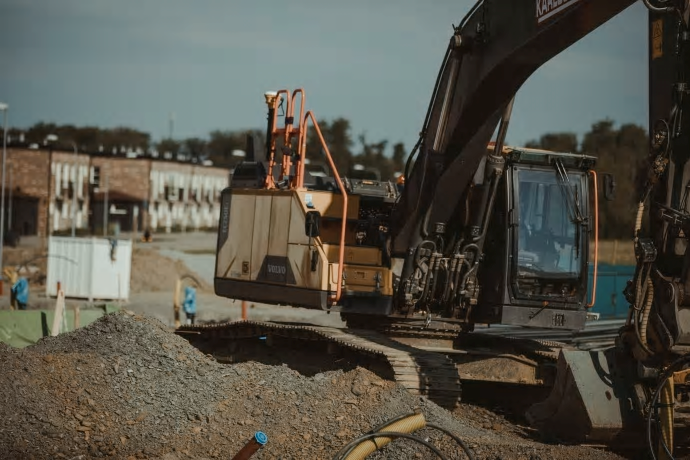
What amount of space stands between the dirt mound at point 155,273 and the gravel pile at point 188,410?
31309 mm

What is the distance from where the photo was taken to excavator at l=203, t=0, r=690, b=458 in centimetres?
933

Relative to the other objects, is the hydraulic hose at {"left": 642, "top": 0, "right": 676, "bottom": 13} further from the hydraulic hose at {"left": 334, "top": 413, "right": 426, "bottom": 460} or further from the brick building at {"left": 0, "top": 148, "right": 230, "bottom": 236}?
the brick building at {"left": 0, "top": 148, "right": 230, "bottom": 236}

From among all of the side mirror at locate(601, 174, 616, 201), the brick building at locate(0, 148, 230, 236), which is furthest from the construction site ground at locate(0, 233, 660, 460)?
the brick building at locate(0, 148, 230, 236)

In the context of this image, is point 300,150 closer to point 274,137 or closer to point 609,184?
point 274,137

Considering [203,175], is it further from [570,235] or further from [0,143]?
[570,235]

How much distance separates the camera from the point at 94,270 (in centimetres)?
3650

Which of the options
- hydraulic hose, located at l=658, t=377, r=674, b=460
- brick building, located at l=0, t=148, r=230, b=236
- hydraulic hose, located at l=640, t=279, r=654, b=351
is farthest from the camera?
brick building, located at l=0, t=148, r=230, b=236

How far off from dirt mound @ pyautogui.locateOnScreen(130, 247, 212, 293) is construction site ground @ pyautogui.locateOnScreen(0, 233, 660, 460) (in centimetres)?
3083

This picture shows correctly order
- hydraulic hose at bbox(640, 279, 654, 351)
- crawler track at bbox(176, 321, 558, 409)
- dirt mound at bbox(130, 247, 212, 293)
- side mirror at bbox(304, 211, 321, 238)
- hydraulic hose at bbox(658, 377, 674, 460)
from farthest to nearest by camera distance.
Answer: dirt mound at bbox(130, 247, 212, 293) → side mirror at bbox(304, 211, 321, 238) → crawler track at bbox(176, 321, 558, 409) → hydraulic hose at bbox(658, 377, 674, 460) → hydraulic hose at bbox(640, 279, 654, 351)

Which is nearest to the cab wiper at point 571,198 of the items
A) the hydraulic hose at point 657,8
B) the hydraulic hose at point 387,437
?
the hydraulic hose at point 657,8

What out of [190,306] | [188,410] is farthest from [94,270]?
[188,410]

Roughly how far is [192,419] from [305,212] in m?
3.22

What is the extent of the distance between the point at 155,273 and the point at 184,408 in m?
34.9

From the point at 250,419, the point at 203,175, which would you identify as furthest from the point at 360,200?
the point at 203,175
